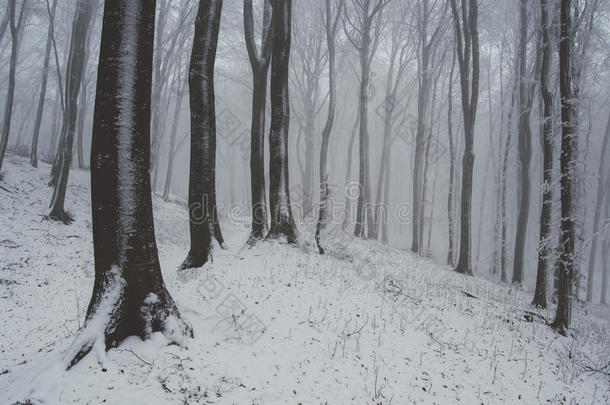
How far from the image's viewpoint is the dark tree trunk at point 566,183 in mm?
6625

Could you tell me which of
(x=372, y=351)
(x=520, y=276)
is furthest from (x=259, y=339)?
(x=520, y=276)

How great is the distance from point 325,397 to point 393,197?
176 feet

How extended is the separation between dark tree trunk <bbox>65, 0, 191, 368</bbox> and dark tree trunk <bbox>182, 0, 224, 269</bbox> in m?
3.40

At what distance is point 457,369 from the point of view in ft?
14.4

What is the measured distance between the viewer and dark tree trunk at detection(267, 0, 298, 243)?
8.06m

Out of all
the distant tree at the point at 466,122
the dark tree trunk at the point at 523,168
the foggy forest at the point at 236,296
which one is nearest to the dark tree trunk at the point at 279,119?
the foggy forest at the point at 236,296

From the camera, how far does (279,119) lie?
827 centimetres

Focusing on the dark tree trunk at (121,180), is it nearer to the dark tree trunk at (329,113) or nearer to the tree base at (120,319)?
the tree base at (120,319)

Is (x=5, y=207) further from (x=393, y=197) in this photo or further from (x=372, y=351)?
(x=393, y=197)

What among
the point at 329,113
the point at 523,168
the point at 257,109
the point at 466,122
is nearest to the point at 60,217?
the point at 257,109

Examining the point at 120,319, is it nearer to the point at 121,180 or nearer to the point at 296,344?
the point at 121,180

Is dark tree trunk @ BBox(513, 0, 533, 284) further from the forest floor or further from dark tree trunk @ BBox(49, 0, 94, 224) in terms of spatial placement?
dark tree trunk @ BBox(49, 0, 94, 224)

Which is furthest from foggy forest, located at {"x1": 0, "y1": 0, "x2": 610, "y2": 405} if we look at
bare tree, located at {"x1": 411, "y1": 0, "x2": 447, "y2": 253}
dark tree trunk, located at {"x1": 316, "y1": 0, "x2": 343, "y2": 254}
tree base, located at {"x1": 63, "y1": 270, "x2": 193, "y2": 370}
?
bare tree, located at {"x1": 411, "y1": 0, "x2": 447, "y2": 253}

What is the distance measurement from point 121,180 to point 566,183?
784 centimetres
